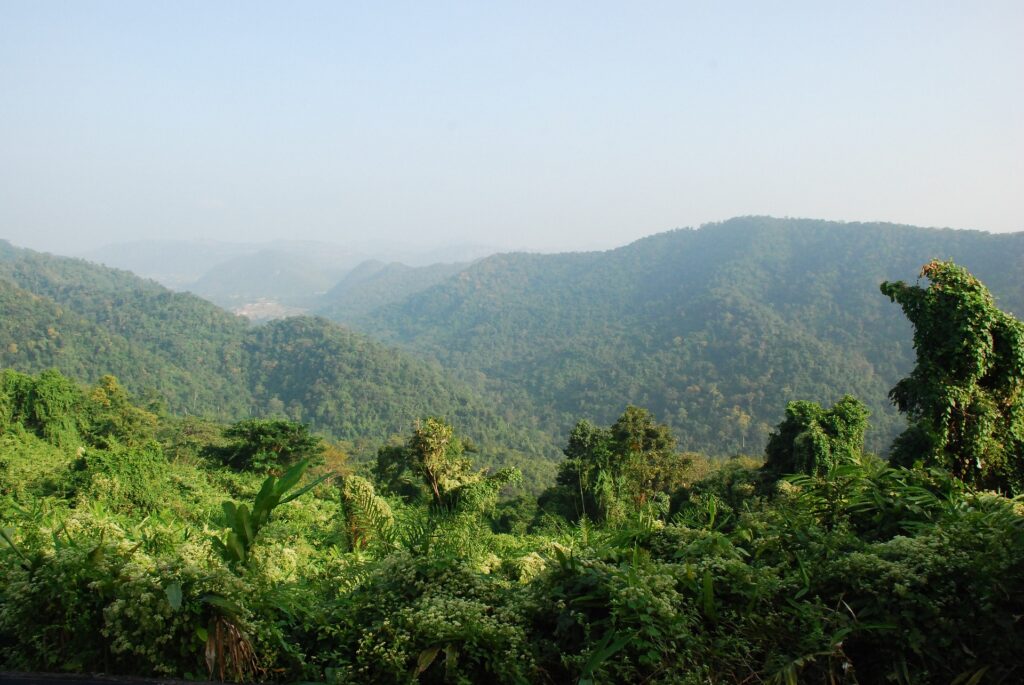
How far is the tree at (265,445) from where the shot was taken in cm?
1659

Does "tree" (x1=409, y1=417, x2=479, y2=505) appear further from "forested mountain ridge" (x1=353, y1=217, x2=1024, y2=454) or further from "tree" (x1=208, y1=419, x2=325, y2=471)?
"forested mountain ridge" (x1=353, y1=217, x2=1024, y2=454)

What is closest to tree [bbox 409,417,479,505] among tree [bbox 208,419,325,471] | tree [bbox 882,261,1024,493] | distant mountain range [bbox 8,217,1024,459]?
tree [bbox 208,419,325,471]

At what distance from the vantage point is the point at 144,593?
169 cm

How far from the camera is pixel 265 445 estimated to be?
16812mm

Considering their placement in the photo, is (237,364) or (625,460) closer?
(625,460)

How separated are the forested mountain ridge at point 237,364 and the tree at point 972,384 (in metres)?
45.6

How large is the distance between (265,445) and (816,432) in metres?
13.6

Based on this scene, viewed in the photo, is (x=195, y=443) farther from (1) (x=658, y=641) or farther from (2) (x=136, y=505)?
(1) (x=658, y=641)

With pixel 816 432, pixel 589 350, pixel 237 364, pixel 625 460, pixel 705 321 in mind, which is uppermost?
pixel 816 432

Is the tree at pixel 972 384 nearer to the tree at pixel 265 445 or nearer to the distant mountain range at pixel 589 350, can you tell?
the tree at pixel 265 445

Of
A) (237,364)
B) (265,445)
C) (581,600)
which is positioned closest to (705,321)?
(237,364)

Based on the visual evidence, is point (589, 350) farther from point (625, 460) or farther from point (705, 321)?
point (625, 460)

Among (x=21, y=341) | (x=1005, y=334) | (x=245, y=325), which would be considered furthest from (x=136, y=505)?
(x=245, y=325)

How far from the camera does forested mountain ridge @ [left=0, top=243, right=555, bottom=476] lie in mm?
60062
